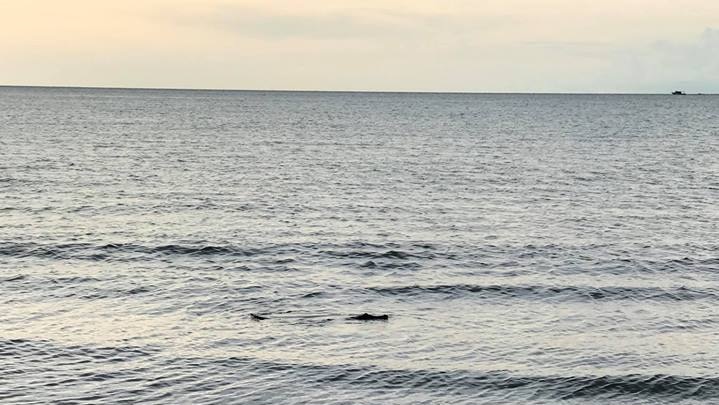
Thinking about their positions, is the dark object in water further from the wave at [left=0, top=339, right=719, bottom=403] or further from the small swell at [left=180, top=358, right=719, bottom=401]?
the small swell at [left=180, top=358, right=719, bottom=401]

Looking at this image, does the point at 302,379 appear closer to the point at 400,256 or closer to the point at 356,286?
the point at 356,286

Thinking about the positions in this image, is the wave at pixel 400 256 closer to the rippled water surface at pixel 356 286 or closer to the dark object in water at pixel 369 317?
the rippled water surface at pixel 356 286

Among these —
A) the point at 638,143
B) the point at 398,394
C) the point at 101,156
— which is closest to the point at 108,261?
the point at 398,394

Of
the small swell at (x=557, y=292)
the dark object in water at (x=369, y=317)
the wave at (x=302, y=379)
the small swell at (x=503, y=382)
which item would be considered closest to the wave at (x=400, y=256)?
the small swell at (x=557, y=292)

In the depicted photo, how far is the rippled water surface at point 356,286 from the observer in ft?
81.3

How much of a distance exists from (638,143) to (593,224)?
243ft

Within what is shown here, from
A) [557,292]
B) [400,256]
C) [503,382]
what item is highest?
[400,256]

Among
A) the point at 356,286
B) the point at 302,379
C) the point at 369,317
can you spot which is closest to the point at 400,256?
the point at 356,286

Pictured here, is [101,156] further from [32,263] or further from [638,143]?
[638,143]

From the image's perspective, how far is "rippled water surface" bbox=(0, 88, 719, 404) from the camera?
81.3 ft

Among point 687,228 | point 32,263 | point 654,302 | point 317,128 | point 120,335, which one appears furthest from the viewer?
point 317,128

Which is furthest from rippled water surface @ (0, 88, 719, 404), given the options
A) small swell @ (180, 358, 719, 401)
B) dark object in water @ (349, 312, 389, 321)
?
dark object in water @ (349, 312, 389, 321)

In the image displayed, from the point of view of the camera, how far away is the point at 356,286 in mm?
35281

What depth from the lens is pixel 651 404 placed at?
934 inches
